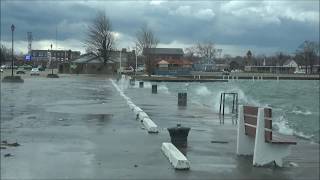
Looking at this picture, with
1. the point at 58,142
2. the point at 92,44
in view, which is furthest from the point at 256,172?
the point at 92,44

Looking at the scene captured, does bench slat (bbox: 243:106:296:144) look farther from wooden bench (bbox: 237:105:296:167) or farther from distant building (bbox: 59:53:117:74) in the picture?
distant building (bbox: 59:53:117:74)

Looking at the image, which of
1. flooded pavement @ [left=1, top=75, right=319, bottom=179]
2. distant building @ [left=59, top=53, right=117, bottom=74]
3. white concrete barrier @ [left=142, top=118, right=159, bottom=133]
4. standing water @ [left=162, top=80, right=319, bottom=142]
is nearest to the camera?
flooded pavement @ [left=1, top=75, right=319, bottom=179]

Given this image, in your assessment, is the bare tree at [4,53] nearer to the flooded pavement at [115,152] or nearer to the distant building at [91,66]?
the distant building at [91,66]

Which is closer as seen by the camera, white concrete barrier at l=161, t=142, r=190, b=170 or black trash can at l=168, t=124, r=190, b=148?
white concrete barrier at l=161, t=142, r=190, b=170

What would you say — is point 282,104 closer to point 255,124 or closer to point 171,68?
point 255,124

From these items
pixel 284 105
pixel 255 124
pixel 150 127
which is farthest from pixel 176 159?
pixel 284 105

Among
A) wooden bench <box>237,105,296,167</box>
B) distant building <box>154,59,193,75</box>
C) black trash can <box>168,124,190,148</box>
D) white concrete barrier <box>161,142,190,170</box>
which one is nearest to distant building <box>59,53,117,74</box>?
distant building <box>154,59,193,75</box>

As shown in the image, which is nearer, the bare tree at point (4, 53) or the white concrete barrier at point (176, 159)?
the white concrete barrier at point (176, 159)

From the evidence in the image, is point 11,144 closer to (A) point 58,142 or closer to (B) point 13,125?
(A) point 58,142

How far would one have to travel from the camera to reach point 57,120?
1925cm

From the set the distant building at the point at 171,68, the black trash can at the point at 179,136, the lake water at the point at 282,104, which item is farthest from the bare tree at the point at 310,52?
the black trash can at the point at 179,136

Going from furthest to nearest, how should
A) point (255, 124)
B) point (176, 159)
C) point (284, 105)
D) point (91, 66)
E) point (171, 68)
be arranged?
point (171, 68), point (91, 66), point (284, 105), point (255, 124), point (176, 159)

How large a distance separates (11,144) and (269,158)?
19.3ft

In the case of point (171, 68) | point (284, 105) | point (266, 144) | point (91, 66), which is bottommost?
point (284, 105)
